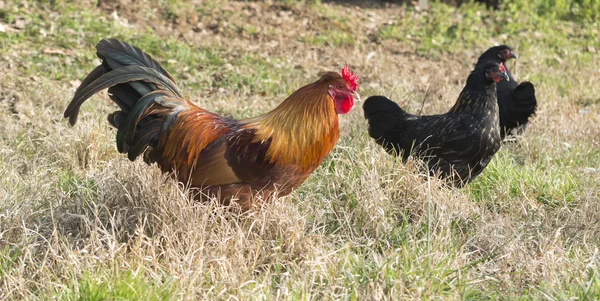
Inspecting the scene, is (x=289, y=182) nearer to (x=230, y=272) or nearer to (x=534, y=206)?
(x=230, y=272)

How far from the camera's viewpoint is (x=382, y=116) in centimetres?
498

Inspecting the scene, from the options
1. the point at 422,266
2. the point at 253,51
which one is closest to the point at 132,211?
the point at 422,266

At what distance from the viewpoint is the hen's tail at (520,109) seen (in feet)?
18.2

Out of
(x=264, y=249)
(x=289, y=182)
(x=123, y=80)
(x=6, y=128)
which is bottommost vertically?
(x=6, y=128)

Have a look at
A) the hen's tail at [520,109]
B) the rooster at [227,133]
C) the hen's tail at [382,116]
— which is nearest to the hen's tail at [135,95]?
the rooster at [227,133]

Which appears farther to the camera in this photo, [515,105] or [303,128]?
[515,105]

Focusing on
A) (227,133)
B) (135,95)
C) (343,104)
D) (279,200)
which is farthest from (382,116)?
(135,95)

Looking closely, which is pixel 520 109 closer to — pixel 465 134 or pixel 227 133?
pixel 465 134

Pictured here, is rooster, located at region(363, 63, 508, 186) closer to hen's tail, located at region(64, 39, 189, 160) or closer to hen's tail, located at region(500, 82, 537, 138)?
hen's tail, located at region(500, 82, 537, 138)

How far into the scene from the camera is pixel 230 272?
3244 mm

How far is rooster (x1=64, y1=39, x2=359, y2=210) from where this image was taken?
3641 millimetres

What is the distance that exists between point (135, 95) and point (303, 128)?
90cm

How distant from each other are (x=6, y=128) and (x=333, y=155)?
241cm

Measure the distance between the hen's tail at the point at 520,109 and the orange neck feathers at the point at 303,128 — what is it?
2.37 meters
